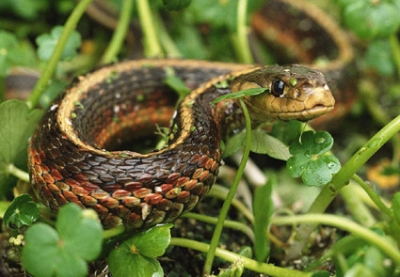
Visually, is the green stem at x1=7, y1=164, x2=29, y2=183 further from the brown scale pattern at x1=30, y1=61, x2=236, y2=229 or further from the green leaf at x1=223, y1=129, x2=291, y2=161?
the green leaf at x1=223, y1=129, x2=291, y2=161

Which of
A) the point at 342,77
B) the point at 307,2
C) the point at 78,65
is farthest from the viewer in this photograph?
the point at 307,2

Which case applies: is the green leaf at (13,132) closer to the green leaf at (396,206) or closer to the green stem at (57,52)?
the green stem at (57,52)

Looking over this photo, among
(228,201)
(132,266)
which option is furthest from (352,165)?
(132,266)

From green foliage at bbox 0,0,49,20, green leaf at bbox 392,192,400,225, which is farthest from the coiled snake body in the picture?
green foliage at bbox 0,0,49,20

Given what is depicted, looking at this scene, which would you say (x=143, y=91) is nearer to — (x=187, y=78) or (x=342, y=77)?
(x=187, y=78)

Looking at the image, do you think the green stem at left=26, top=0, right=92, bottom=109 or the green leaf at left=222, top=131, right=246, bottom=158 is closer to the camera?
the green leaf at left=222, top=131, right=246, bottom=158

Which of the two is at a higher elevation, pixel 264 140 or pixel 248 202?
pixel 264 140

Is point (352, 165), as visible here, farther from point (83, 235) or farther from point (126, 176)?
point (83, 235)

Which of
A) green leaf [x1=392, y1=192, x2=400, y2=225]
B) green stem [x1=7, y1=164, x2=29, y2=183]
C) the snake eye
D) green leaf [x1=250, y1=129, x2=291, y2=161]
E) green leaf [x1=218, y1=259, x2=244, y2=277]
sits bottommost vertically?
green leaf [x1=218, y1=259, x2=244, y2=277]

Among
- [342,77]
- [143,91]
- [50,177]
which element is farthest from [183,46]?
[50,177]
